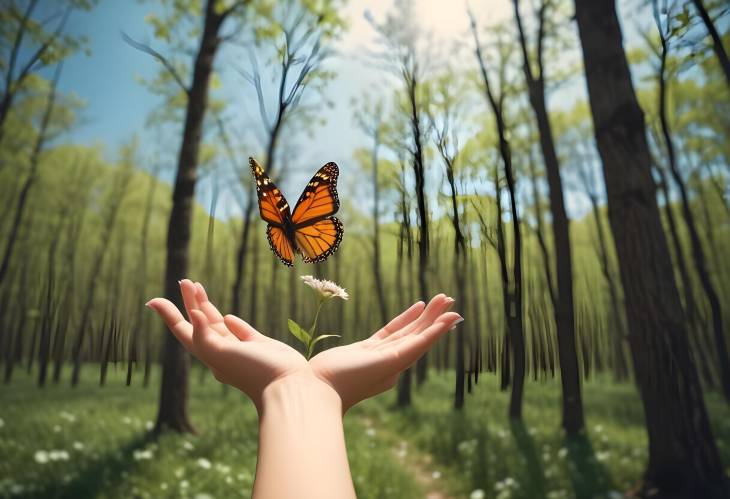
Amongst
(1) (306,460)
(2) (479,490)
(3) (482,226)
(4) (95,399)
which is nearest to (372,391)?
(1) (306,460)

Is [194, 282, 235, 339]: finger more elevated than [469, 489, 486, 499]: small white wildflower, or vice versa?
[194, 282, 235, 339]: finger

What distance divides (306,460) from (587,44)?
3590 mm

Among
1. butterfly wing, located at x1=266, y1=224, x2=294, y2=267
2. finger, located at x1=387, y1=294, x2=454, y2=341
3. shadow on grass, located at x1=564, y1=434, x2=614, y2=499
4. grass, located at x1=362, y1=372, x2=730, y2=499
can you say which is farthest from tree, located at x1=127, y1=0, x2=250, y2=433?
shadow on grass, located at x1=564, y1=434, x2=614, y2=499

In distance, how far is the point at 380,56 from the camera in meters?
2.47

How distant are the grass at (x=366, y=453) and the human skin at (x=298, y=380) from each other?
191cm

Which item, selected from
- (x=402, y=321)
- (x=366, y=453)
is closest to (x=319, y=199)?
(x=402, y=321)

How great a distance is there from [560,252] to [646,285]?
127 centimetres

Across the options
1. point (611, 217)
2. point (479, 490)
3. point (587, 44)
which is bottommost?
point (479, 490)

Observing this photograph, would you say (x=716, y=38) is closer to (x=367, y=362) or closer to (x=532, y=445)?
(x=367, y=362)

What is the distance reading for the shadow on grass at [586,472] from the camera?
11.6ft

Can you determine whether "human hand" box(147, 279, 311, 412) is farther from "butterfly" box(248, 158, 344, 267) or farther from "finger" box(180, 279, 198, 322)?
"butterfly" box(248, 158, 344, 267)

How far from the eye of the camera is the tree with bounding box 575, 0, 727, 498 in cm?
265

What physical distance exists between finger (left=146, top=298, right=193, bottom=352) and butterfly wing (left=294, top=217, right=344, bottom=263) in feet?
2.64

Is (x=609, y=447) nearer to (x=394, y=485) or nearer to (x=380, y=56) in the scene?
(x=394, y=485)
